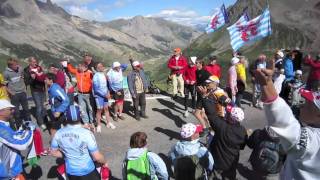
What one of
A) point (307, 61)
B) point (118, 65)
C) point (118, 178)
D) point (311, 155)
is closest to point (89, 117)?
point (118, 65)

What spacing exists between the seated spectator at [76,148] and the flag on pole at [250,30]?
869cm

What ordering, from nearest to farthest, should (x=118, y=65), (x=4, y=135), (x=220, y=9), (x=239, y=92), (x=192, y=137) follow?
(x=4, y=135), (x=192, y=137), (x=118, y=65), (x=239, y=92), (x=220, y=9)

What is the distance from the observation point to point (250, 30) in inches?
545

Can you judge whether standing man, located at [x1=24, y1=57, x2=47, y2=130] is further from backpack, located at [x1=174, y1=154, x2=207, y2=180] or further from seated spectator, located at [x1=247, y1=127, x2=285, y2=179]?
seated spectator, located at [x1=247, y1=127, x2=285, y2=179]

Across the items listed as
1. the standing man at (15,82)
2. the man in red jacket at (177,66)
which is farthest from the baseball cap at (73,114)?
the man in red jacket at (177,66)

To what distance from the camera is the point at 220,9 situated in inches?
675

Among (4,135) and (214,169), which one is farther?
(214,169)

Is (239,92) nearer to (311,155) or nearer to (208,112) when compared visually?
(208,112)

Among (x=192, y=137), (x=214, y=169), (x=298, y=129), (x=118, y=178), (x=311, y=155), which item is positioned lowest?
(x=118, y=178)

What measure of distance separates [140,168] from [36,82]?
6769 millimetres

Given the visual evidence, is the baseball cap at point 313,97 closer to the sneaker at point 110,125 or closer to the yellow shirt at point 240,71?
the sneaker at point 110,125

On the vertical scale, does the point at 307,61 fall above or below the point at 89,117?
above

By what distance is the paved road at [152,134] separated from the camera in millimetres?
8883

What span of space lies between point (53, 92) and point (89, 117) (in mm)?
2800
